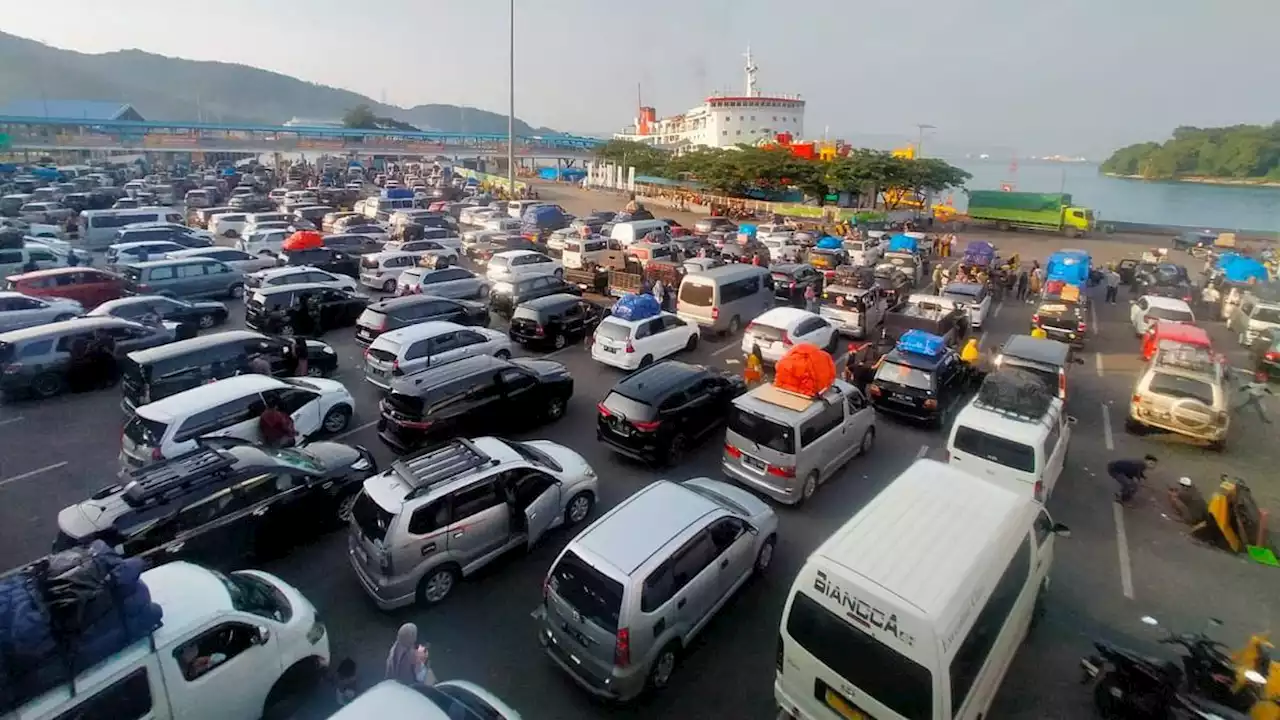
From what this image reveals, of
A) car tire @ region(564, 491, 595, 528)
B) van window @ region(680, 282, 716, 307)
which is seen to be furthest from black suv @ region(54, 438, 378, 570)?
van window @ region(680, 282, 716, 307)

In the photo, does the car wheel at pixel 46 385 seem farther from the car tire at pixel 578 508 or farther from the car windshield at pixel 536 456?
the car tire at pixel 578 508

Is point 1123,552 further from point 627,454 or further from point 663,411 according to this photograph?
point 627,454

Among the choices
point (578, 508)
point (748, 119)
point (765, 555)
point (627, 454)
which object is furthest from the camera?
point (748, 119)

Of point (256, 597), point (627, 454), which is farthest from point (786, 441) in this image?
point (256, 597)

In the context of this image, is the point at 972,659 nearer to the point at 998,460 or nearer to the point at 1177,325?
the point at 998,460

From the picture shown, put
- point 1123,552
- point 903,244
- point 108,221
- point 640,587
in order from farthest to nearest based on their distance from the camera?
1. point 903,244
2. point 108,221
3. point 1123,552
4. point 640,587

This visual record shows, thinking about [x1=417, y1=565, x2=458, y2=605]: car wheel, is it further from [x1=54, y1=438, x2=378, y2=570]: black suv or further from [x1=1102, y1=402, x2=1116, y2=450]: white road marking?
[x1=1102, y1=402, x2=1116, y2=450]: white road marking
